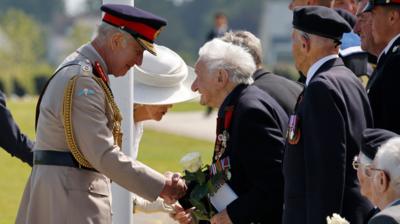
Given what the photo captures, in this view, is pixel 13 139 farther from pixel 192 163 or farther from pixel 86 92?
pixel 86 92

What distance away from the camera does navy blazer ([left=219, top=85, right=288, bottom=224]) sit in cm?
648

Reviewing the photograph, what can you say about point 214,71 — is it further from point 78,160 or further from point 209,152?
point 209,152

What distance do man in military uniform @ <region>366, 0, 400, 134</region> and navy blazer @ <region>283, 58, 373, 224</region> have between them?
0.26 metres

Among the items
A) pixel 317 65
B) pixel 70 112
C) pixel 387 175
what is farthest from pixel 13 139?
pixel 387 175

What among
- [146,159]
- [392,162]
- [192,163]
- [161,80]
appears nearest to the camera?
[392,162]

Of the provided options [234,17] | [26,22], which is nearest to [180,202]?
[26,22]

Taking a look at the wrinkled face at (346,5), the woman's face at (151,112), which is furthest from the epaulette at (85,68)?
the wrinkled face at (346,5)

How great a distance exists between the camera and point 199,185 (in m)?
6.68

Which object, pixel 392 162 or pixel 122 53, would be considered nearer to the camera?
pixel 392 162

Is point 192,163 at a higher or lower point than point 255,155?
lower

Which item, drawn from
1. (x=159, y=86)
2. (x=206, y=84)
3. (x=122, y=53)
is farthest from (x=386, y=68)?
(x=159, y=86)

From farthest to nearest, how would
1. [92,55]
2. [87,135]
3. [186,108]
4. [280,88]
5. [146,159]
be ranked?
[186,108], [146,159], [280,88], [92,55], [87,135]

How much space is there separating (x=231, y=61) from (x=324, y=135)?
1.02 m

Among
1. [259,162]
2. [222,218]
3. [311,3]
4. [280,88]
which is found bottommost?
[222,218]
